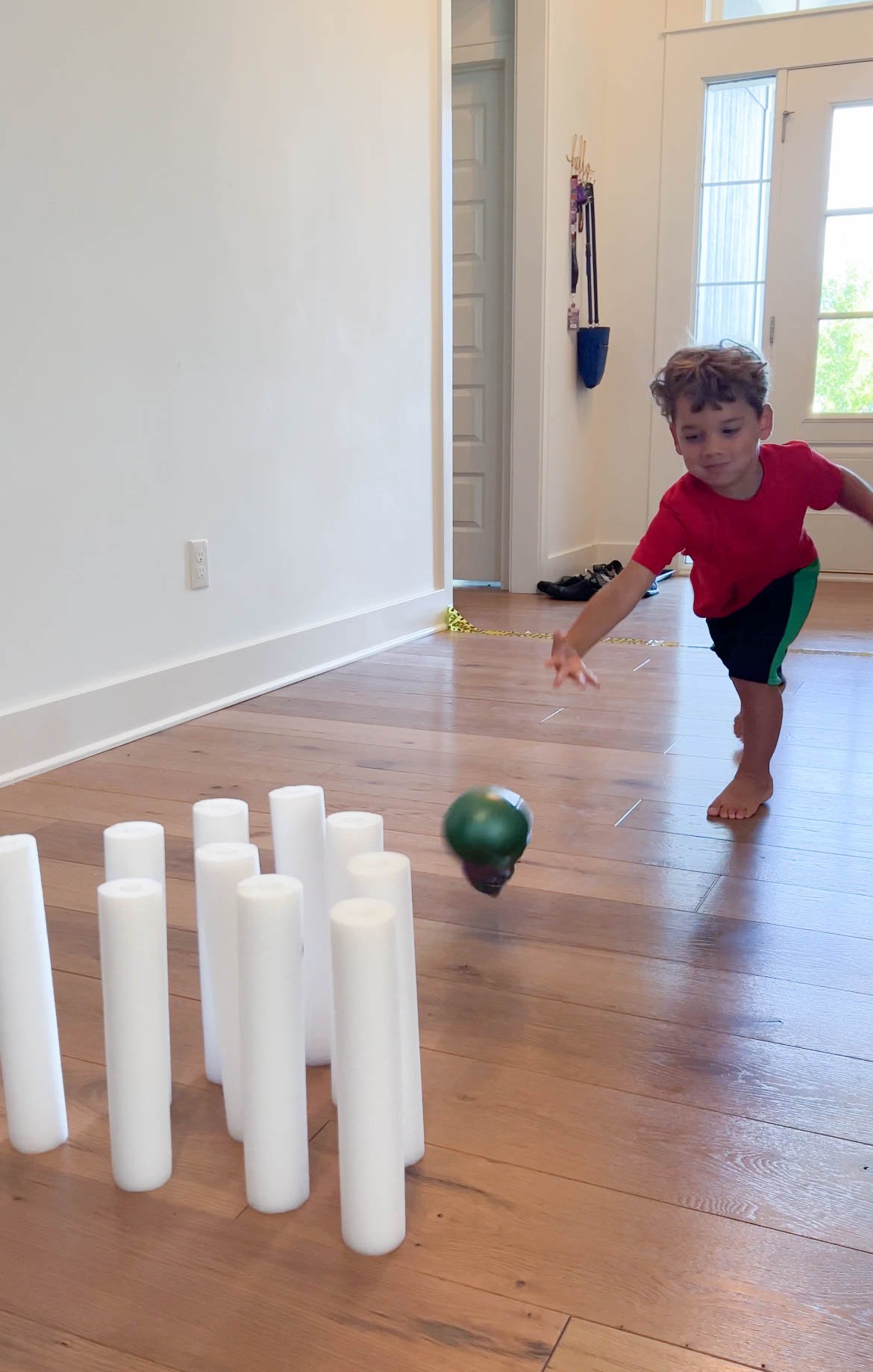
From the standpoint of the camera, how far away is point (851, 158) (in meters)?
4.93

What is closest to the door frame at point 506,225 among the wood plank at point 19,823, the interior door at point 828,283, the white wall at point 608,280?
the white wall at point 608,280

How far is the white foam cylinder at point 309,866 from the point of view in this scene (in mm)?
1083

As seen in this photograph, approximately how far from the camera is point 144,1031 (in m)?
0.90

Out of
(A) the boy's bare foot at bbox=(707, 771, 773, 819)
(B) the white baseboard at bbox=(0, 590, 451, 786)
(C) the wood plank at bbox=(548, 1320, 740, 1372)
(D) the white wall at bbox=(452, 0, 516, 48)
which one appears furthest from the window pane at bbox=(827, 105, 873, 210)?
(C) the wood plank at bbox=(548, 1320, 740, 1372)

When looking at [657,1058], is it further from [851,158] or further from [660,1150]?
[851,158]

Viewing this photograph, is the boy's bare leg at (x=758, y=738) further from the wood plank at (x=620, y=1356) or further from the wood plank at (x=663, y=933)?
the wood plank at (x=620, y=1356)

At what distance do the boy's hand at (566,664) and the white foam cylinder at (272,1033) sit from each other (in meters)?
0.88

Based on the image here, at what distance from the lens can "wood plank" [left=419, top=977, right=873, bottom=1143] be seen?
1.07m

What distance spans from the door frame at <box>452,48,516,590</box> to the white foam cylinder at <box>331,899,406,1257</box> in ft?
13.8

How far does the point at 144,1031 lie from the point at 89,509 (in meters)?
1.57

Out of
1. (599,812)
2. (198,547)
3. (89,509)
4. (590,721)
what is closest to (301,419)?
(198,547)

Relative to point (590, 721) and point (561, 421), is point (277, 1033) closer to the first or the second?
point (590, 721)

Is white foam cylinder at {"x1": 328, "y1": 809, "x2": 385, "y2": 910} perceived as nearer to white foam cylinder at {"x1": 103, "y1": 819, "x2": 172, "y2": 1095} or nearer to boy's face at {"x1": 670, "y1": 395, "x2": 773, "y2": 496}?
white foam cylinder at {"x1": 103, "y1": 819, "x2": 172, "y2": 1095}

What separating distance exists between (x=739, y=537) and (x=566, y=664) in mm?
449
